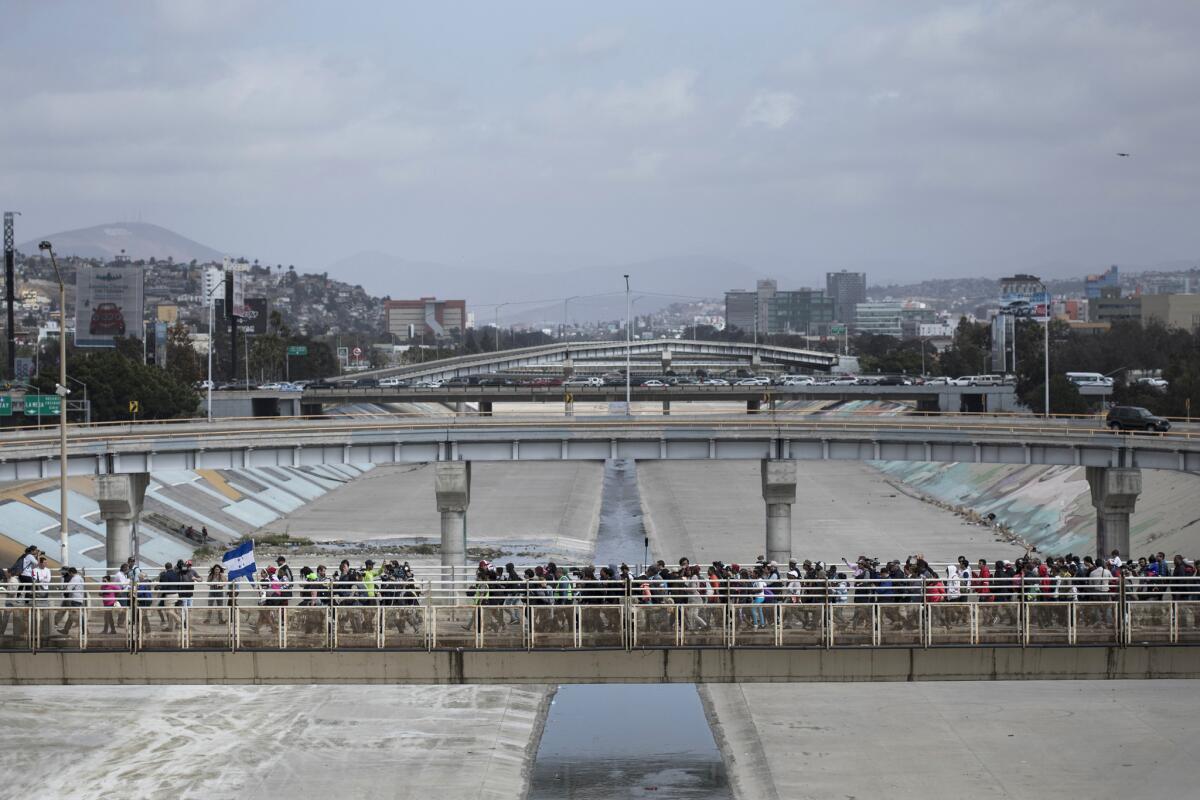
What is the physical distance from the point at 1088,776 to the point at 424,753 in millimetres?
16847

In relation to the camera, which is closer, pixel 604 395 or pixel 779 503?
pixel 779 503

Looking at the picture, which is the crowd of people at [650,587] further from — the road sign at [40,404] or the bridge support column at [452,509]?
the road sign at [40,404]

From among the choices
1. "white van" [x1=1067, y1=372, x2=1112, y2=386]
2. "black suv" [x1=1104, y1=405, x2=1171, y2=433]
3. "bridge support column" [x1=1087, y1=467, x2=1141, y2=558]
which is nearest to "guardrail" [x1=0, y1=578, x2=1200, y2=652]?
"bridge support column" [x1=1087, y1=467, x2=1141, y2=558]

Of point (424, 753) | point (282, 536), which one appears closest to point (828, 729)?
point (424, 753)

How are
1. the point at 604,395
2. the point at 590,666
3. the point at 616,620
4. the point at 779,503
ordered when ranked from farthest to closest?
the point at 604,395, the point at 779,503, the point at 616,620, the point at 590,666

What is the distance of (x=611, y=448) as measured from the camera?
76.9 m

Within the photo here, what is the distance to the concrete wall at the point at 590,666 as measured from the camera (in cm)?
3500

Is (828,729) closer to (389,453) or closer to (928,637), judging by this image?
(928,637)

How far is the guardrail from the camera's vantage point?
35.1 m

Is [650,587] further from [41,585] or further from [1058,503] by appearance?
[1058,503]

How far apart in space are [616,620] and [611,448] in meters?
41.7

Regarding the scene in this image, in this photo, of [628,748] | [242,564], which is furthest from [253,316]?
[242,564]

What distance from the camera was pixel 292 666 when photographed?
115ft

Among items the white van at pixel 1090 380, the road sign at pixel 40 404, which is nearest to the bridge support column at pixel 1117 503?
the road sign at pixel 40 404
